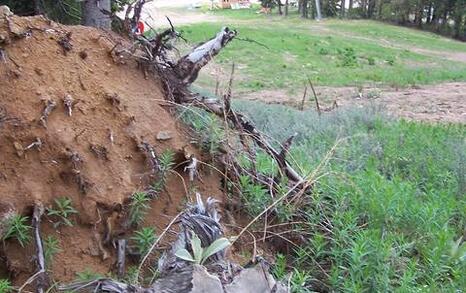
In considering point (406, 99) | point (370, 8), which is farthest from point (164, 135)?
point (370, 8)

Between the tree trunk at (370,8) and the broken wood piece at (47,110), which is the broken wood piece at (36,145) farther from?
the tree trunk at (370,8)

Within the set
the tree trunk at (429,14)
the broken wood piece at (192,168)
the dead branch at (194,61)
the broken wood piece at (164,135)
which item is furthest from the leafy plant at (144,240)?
the tree trunk at (429,14)

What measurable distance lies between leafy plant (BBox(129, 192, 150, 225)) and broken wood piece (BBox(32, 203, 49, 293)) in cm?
38

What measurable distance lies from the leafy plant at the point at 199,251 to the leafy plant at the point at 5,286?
61 cm

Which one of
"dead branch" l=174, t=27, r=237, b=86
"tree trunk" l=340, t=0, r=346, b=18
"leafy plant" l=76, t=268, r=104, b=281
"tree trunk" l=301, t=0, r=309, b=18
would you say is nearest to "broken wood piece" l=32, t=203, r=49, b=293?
"leafy plant" l=76, t=268, r=104, b=281

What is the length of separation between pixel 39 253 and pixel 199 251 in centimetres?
61

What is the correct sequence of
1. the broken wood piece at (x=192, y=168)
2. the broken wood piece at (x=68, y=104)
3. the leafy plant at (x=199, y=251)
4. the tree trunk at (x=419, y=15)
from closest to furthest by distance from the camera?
1. the leafy plant at (x=199, y=251)
2. the broken wood piece at (x=68, y=104)
3. the broken wood piece at (x=192, y=168)
4. the tree trunk at (x=419, y=15)

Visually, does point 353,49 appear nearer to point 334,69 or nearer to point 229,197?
point 334,69

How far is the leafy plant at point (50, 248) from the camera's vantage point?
2.43 meters

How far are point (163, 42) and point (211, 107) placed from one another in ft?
1.49

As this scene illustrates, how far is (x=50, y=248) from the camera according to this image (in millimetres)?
2439

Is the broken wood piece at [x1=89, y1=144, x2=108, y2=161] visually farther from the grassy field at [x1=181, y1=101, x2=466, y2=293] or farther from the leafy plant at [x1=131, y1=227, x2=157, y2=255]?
the grassy field at [x1=181, y1=101, x2=466, y2=293]

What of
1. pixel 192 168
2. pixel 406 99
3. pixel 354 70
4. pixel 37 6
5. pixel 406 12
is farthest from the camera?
pixel 406 12

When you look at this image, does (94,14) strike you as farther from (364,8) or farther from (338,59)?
(364,8)
